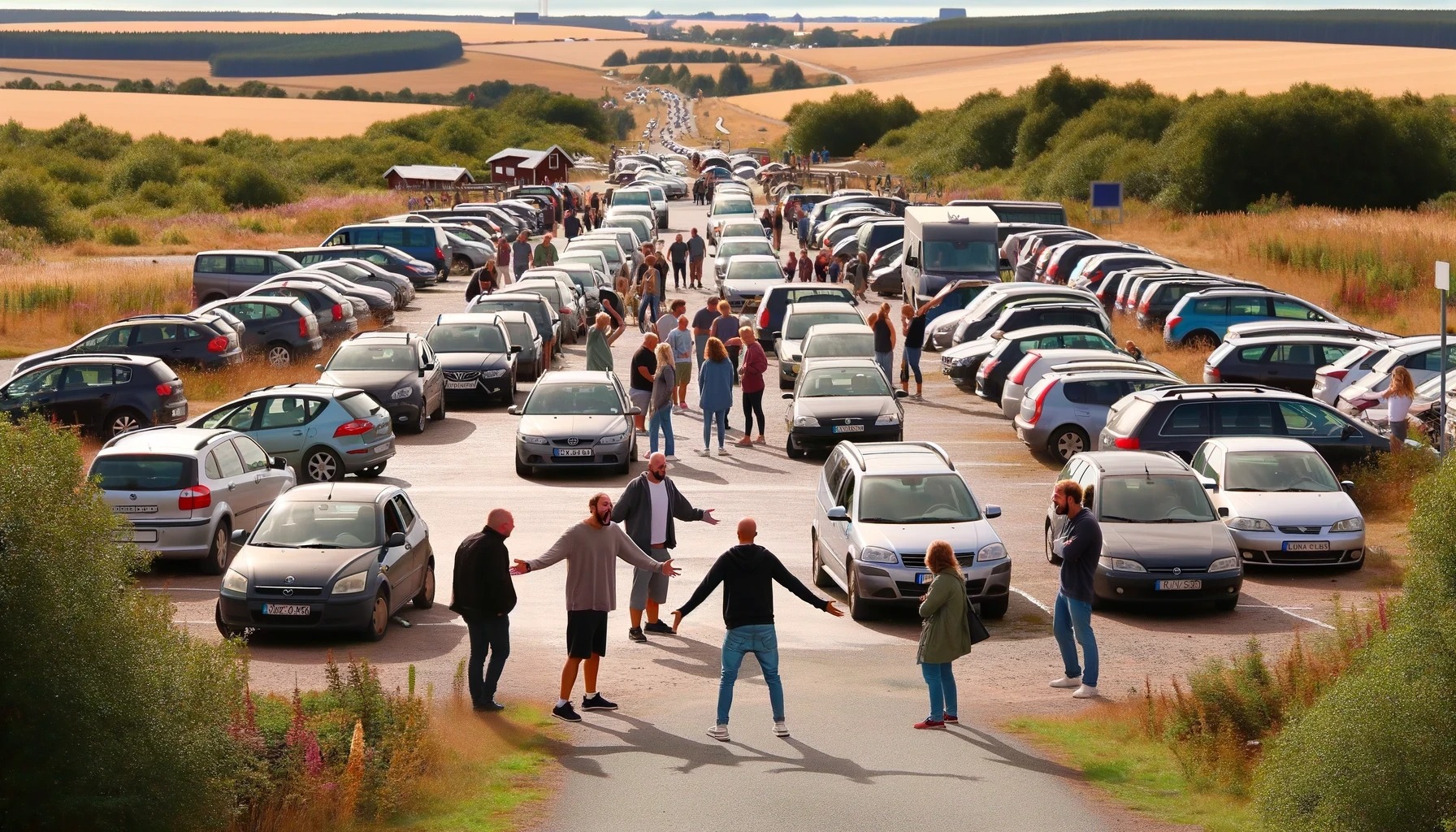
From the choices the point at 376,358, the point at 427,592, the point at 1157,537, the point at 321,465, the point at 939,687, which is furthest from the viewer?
the point at 376,358

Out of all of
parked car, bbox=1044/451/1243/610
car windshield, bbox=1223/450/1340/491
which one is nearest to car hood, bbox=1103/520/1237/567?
parked car, bbox=1044/451/1243/610

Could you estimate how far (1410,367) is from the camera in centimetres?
2605

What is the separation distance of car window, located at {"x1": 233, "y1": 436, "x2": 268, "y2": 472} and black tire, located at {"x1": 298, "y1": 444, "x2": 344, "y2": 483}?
3.25 metres

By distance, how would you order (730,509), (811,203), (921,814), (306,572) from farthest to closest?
(811,203) → (730,509) → (306,572) → (921,814)

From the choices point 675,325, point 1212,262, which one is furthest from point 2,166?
point 675,325

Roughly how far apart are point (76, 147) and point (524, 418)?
86242 millimetres

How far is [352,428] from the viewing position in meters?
23.6

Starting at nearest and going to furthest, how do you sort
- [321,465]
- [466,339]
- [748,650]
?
[748,650] < [321,465] < [466,339]

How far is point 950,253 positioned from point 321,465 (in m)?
20.5

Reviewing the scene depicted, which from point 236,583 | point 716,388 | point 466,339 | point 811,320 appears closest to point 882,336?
point 811,320

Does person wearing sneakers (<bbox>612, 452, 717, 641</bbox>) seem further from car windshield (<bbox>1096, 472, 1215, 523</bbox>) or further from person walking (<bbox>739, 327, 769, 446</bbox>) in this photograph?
person walking (<bbox>739, 327, 769, 446</bbox>)

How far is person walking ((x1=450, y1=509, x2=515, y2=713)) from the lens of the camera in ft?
43.4

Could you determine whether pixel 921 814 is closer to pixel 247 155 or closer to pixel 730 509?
pixel 730 509

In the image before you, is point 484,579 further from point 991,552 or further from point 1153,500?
point 1153,500
